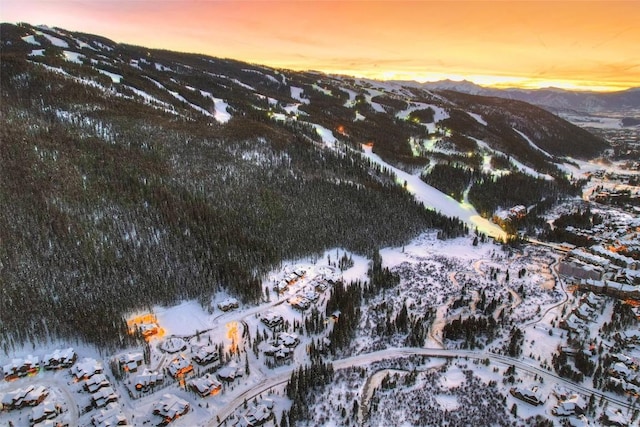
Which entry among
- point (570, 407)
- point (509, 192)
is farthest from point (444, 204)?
point (570, 407)

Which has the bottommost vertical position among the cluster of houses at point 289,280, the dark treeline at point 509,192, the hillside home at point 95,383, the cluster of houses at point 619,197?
the hillside home at point 95,383

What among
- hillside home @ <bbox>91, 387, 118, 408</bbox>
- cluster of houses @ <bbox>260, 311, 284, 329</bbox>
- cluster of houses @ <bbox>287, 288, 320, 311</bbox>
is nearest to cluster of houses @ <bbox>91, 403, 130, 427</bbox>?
hillside home @ <bbox>91, 387, 118, 408</bbox>

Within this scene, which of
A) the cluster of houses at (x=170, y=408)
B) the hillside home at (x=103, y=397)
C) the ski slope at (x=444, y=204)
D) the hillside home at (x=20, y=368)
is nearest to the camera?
the cluster of houses at (x=170, y=408)

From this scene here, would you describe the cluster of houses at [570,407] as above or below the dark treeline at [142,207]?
below

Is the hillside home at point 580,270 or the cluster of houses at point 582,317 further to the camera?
the hillside home at point 580,270

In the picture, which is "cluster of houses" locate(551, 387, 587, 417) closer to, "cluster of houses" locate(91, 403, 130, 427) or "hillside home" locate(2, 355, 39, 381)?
"cluster of houses" locate(91, 403, 130, 427)

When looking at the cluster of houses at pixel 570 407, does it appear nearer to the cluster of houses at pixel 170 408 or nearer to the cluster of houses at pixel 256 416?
the cluster of houses at pixel 256 416


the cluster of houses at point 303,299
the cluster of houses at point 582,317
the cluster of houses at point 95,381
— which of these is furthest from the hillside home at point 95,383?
the cluster of houses at point 582,317

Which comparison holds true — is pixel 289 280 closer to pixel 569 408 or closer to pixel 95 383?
pixel 95 383
